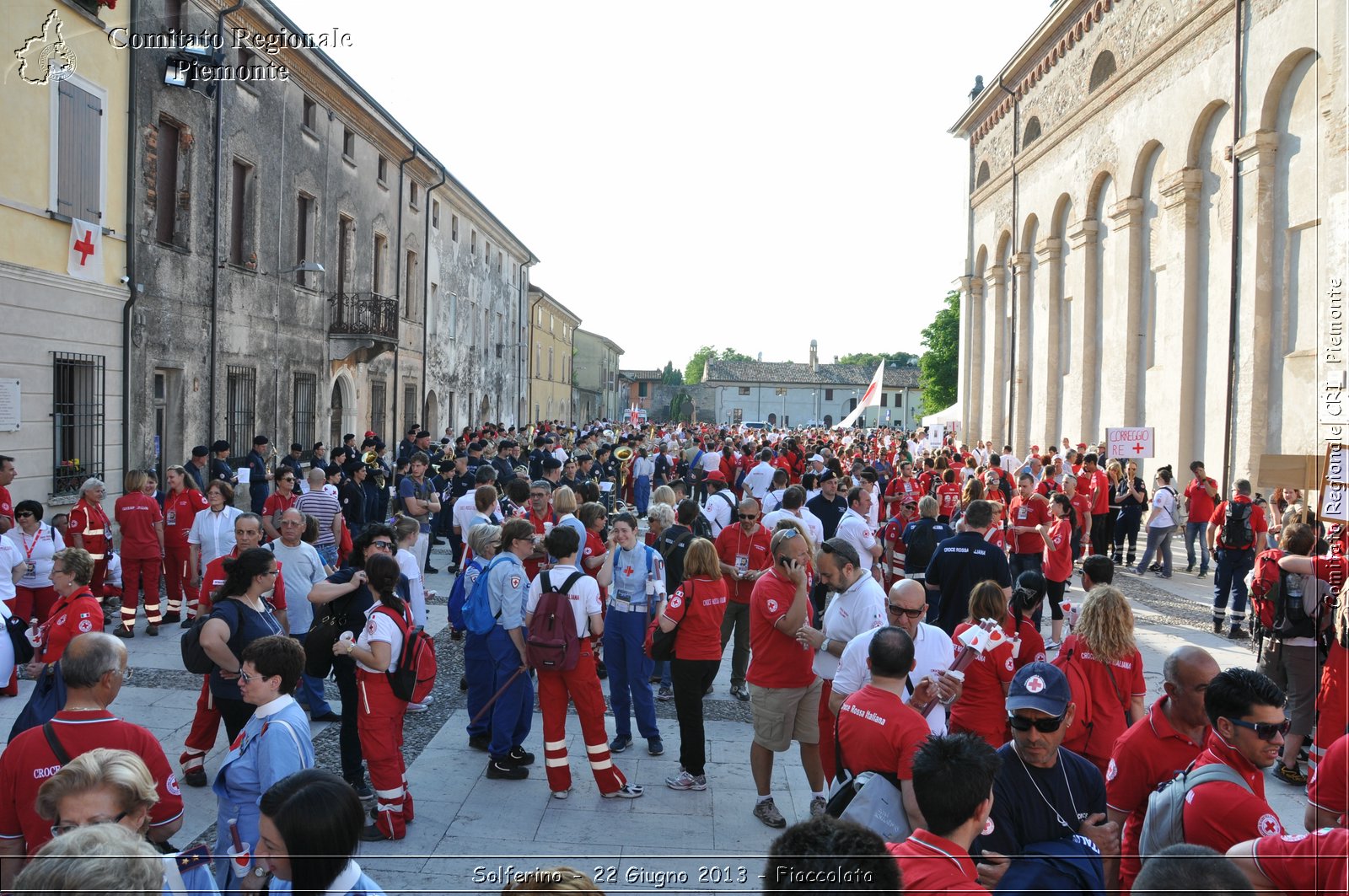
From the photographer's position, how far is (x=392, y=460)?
26734mm

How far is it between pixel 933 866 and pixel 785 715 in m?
3.23

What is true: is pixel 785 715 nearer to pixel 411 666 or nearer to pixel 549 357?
pixel 411 666

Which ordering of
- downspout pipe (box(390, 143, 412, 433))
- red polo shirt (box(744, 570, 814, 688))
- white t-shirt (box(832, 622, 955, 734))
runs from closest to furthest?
white t-shirt (box(832, 622, 955, 734)) → red polo shirt (box(744, 570, 814, 688)) → downspout pipe (box(390, 143, 412, 433))

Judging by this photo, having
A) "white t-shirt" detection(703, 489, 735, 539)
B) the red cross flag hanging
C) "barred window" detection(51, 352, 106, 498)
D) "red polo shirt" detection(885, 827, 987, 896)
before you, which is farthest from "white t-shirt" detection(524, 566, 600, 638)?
the red cross flag hanging

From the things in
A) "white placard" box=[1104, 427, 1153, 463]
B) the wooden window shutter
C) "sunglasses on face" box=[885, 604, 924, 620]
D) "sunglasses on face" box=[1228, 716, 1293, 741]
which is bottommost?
"sunglasses on face" box=[1228, 716, 1293, 741]

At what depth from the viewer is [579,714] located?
6.31m

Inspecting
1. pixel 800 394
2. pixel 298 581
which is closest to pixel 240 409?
pixel 298 581

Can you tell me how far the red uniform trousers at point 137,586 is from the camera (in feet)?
33.0

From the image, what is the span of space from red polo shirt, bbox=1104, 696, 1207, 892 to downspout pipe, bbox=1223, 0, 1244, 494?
17.4 metres

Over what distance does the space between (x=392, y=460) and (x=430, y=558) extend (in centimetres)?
1140

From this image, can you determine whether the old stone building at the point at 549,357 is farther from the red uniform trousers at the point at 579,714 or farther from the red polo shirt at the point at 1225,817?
the red polo shirt at the point at 1225,817

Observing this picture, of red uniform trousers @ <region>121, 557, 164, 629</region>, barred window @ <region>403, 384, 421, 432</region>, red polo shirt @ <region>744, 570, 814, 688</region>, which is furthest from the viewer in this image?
barred window @ <region>403, 384, 421, 432</region>

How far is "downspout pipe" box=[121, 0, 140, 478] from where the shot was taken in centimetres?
1398

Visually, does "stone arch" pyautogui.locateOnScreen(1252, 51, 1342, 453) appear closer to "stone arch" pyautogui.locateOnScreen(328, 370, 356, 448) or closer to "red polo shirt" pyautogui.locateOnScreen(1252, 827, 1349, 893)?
"red polo shirt" pyautogui.locateOnScreen(1252, 827, 1349, 893)
